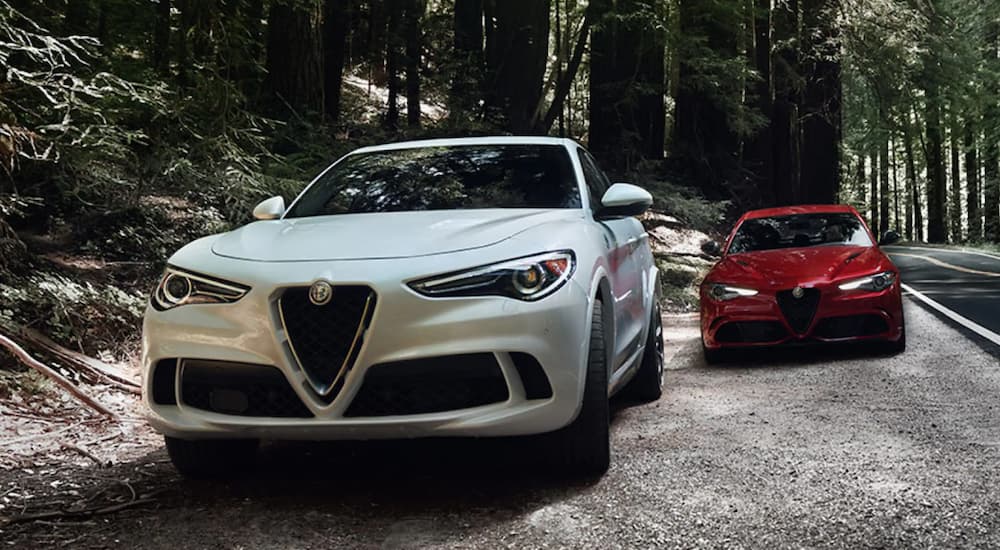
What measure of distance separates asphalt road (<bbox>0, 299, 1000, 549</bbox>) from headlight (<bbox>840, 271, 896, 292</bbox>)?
2186 millimetres

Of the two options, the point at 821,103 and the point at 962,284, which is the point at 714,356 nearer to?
the point at 962,284

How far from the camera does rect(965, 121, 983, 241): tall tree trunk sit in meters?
42.8

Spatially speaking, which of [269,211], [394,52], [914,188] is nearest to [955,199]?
[914,188]

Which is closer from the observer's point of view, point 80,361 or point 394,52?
point 80,361

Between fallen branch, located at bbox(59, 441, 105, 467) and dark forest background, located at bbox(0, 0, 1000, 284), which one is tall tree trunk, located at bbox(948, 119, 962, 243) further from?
fallen branch, located at bbox(59, 441, 105, 467)

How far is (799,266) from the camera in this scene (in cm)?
857

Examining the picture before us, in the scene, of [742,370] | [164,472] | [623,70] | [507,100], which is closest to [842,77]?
[623,70]

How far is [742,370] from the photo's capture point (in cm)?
825

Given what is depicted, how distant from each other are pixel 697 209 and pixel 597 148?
9.85ft

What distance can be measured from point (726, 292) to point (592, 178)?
288 centimetres

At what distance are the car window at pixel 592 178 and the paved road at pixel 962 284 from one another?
15.3 feet

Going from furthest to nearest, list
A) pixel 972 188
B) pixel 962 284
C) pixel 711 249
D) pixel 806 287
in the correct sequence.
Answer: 1. pixel 972 188
2. pixel 962 284
3. pixel 711 249
4. pixel 806 287

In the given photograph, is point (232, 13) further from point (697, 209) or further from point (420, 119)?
point (697, 209)

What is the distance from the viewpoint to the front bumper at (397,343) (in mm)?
3869
